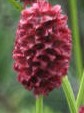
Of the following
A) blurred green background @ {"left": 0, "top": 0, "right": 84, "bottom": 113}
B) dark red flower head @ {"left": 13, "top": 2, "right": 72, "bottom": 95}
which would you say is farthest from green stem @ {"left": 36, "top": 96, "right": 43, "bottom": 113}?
blurred green background @ {"left": 0, "top": 0, "right": 84, "bottom": 113}

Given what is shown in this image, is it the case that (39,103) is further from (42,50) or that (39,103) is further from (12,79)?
(12,79)

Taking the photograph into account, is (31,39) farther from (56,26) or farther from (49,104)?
(49,104)

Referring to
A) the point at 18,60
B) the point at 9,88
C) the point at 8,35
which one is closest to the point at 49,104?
the point at 9,88

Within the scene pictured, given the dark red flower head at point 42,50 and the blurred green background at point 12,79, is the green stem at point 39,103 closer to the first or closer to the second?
the dark red flower head at point 42,50

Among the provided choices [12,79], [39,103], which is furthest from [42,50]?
[12,79]

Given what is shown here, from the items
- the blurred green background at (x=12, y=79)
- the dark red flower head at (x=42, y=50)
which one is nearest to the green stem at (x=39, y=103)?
the dark red flower head at (x=42, y=50)

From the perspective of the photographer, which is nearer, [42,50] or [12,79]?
[42,50]

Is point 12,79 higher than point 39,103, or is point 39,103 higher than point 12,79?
point 39,103

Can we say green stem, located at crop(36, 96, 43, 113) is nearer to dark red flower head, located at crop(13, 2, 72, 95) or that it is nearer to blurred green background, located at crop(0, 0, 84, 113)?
dark red flower head, located at crop(13, 2, 72, 95)
